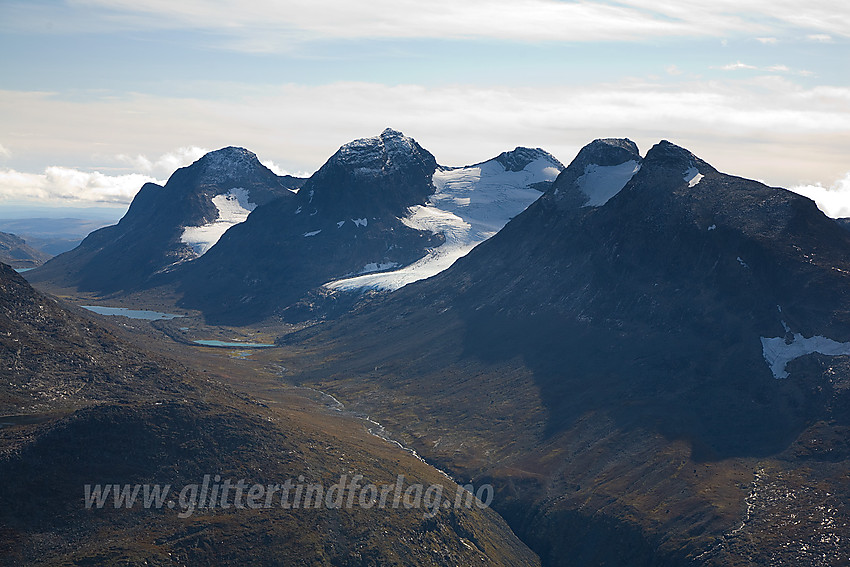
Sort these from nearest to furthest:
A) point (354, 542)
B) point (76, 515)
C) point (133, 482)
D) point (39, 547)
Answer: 1. point (39, 547)
2. point (76, 515)
3. point (133, 482)
4. point (354, 542)

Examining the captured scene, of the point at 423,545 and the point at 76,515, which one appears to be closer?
the point at 76,515

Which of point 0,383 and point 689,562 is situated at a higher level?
point 0,383

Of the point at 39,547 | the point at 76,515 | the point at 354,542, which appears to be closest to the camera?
the point at 39,547

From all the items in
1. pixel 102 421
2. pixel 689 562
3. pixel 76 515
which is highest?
pixel 102 421

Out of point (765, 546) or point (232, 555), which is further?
point (765, 546)

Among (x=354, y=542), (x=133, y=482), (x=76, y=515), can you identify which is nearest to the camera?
(x=76, y=515)

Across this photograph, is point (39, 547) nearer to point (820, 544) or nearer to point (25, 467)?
point (25, 467)

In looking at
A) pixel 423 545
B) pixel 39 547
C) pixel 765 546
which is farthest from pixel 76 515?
pixel 765 546

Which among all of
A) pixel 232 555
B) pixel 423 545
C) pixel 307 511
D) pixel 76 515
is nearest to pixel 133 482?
pixel 76 515

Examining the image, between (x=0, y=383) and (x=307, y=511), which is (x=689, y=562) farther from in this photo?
(x=0, y=383)
